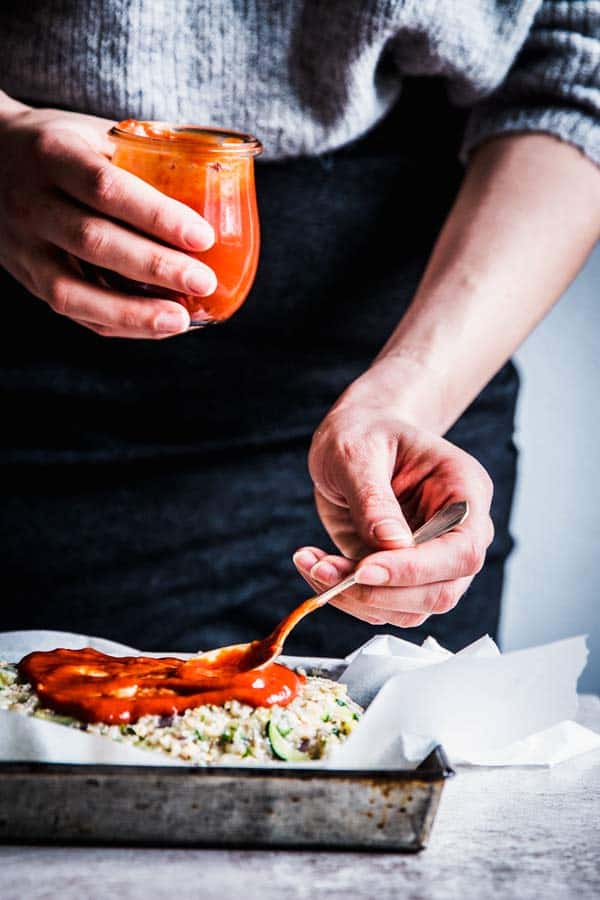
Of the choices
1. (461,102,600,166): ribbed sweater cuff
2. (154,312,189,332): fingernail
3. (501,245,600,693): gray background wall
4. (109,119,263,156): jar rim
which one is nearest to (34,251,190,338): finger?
(154,312,189,332): fingernail

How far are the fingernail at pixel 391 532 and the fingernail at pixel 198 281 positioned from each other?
0.80 feet

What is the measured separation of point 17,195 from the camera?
3.54 feet

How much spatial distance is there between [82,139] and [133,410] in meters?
0.51

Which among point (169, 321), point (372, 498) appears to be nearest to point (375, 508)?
point (372, 498)

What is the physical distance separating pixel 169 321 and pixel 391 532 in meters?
0.26

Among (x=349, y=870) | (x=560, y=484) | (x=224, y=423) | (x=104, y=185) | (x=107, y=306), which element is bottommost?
(x=560, y=484)

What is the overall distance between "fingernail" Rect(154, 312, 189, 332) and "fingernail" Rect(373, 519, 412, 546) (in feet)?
0.79

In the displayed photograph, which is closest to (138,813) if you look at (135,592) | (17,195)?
(17,195)

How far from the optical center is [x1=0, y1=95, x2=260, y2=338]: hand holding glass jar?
96 cm

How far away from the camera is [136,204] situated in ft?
3.14

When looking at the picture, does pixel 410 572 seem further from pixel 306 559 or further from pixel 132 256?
pixel 132 256

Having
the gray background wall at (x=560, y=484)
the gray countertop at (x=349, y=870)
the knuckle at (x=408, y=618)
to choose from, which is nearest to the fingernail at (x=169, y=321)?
the knuckle at (x=408, y=618)

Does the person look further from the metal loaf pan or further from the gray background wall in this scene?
the gray background wall

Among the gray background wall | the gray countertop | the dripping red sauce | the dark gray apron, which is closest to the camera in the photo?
the gray countertop
